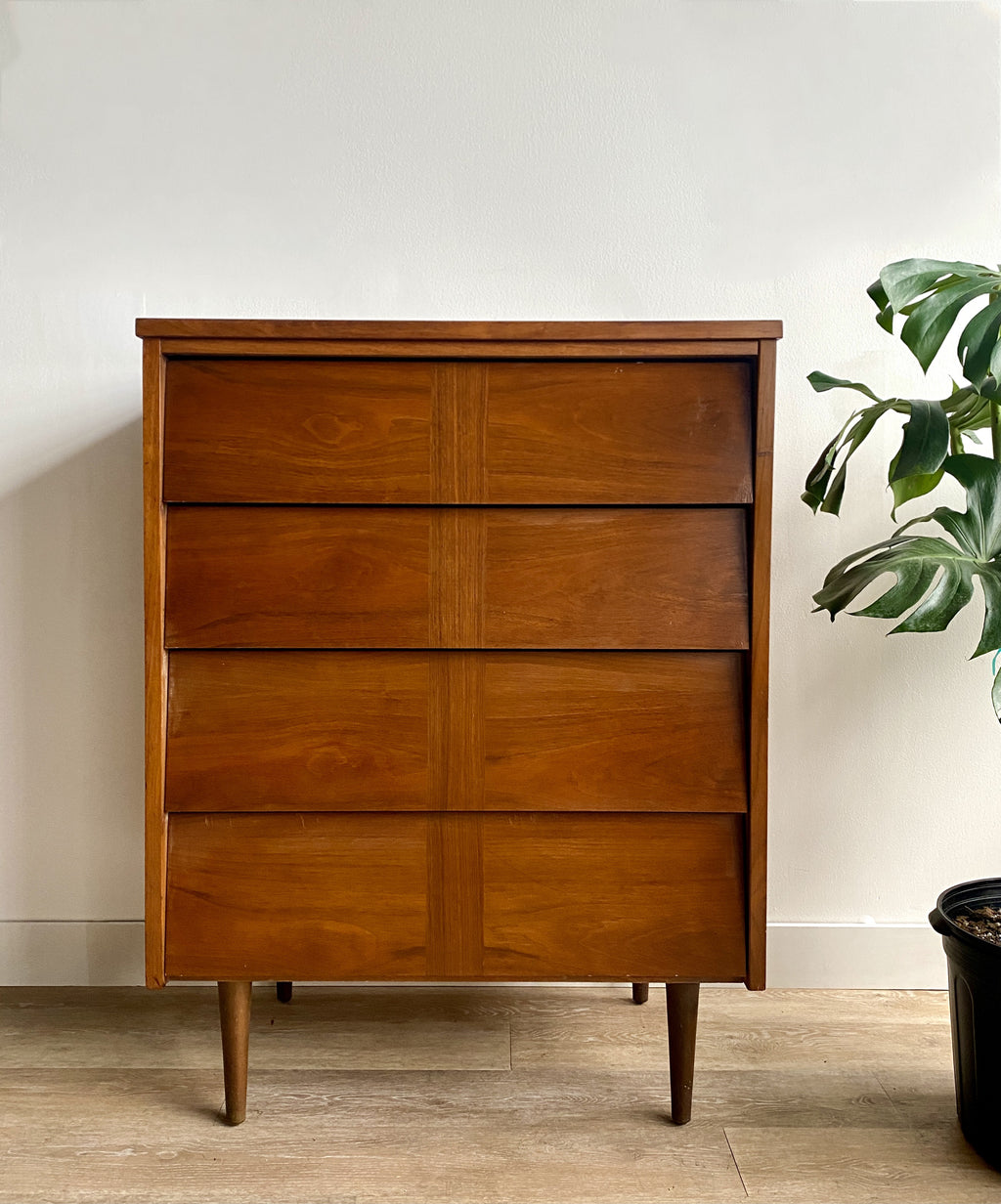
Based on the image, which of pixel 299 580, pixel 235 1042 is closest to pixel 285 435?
pixel 299 580

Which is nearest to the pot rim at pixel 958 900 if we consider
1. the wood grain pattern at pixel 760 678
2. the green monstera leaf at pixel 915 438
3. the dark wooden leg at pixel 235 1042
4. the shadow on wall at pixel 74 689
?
the wood grain pattern at pixel 760 678

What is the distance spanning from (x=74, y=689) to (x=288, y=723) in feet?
2.11

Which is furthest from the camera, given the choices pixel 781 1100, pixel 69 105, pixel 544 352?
pixel 69 105

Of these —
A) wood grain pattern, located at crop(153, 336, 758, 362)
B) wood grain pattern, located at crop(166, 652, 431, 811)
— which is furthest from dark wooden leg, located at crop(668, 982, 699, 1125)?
wood grain pattern, located at crop(153, 336, 758, 362)

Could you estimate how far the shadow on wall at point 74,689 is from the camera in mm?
1581

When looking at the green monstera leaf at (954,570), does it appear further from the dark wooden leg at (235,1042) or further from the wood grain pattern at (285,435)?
the dark wooden leg at (235,1042)

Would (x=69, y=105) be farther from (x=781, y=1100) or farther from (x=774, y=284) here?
(x=781, y=1100)

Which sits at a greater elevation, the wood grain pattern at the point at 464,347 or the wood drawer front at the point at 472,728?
the wood grain pattern at the point at 464,347

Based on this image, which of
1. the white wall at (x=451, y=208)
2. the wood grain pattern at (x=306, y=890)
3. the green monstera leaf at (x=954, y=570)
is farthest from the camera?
the white wall at (x=451, y=208)

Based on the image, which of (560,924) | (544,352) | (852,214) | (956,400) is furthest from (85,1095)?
(852,214)

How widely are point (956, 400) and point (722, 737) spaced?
0.54m

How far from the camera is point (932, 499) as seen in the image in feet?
5.17

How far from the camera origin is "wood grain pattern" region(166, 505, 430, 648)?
1150 millimetres

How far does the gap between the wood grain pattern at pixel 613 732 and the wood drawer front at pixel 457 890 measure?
0.13 ft
